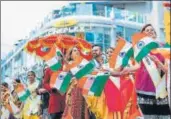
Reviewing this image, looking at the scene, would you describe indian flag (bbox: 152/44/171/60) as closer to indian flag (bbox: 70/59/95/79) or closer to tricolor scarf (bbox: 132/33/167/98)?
tricolor scarf (bbox: 132/33/167/98)

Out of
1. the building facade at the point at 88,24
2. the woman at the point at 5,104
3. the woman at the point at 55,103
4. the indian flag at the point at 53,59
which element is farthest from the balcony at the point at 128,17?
the woman at the point at 55,103

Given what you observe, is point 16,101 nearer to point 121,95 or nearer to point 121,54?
point 121,95

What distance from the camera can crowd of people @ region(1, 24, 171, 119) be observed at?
546 centimetres

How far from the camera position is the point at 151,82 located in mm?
5441

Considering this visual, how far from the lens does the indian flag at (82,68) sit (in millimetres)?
6426

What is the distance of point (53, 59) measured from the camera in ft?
23.4

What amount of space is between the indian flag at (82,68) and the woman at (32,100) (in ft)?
4.56

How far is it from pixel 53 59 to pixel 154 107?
2145 millimetres

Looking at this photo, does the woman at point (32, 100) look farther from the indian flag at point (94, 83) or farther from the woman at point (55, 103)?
the indian flag at point (94, 83)

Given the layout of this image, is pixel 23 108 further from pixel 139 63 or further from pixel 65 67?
pixel 139 63

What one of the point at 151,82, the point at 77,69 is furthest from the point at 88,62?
the point at 151,82

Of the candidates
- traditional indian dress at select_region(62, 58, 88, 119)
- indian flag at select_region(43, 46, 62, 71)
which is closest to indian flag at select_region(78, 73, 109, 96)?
traditional indian dress at select_region(62, 58, 88, 119)

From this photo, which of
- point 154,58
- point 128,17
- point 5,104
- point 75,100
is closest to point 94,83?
point 75,100

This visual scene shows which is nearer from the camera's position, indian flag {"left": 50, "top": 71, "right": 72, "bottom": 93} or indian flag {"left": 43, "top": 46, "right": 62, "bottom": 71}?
indian flag {"left": 50, "top": 71, "right": 72, "bottom": 93}
